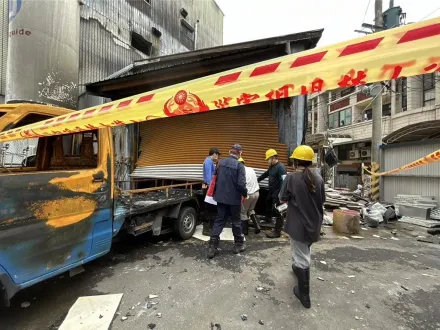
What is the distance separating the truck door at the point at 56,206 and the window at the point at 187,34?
15.5 meters

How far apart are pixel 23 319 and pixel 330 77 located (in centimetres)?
361

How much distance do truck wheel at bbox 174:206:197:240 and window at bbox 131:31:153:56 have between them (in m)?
10.9

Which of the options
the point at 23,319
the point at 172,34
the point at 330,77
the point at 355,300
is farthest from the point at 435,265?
the point at 172,34

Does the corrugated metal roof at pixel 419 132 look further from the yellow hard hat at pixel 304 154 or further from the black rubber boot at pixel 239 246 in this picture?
the black rubber boot at pixel 239 246

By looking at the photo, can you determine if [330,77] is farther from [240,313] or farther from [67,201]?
[67,201]

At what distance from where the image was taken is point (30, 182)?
2.26 m

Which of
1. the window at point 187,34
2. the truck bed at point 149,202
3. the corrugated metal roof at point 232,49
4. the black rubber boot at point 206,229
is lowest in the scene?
the black rubber boot at point 206,229

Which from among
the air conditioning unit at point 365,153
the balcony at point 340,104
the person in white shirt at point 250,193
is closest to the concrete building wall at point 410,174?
the person in white shirt at point 250,193

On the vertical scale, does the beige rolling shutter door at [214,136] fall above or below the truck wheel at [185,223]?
above

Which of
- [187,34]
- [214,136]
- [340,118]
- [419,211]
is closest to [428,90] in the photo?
[340,118]

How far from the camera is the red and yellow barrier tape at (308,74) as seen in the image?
1173mm

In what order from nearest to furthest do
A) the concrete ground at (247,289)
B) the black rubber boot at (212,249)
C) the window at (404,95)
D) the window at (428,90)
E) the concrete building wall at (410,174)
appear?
the concrete ground at (247,289) → the black rubber boot at (212,249) → the concrete building wall at (410,174) → the window at (428,90) → the window at (404,95)

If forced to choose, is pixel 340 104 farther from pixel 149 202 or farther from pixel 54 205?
pixel 54 205

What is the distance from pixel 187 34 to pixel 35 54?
42.5 feet
